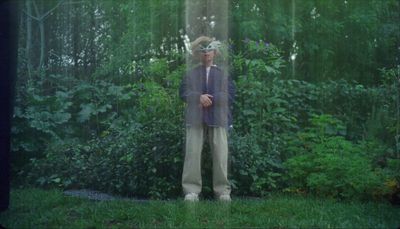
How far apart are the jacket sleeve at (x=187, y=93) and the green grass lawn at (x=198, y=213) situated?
865 millimetres

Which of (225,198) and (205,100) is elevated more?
(205,100)

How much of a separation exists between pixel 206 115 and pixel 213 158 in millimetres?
383

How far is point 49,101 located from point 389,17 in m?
3.41

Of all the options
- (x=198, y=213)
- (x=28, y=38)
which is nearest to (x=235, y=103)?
(x=198, y=213)

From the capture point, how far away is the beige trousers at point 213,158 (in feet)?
15.6

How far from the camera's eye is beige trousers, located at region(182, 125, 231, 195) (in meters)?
4.76

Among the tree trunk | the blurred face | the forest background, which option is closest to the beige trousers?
Answer: the forest background

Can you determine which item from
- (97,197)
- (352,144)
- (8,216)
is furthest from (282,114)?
(8,216)

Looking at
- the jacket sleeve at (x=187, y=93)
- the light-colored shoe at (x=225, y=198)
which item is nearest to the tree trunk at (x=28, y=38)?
the jacket sleeve at (x=187, y=93)

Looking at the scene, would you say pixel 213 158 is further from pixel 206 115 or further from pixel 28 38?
pixel 28 38

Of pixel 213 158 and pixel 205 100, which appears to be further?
pixel 213 158

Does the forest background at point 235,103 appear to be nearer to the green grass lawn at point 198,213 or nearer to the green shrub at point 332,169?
the green shrub at point 332,169

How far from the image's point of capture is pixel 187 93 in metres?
4.79

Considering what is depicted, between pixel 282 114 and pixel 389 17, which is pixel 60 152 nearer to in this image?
pixel 282 114
